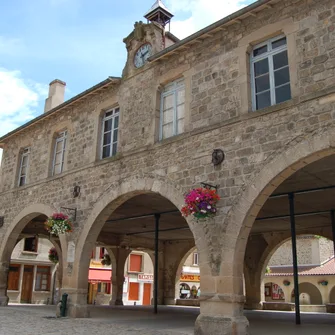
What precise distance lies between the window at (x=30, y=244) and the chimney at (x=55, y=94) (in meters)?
9.16

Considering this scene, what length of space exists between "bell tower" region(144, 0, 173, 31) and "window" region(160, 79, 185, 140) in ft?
9.35

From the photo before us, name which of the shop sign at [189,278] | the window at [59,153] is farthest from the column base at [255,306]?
the shop sign at [189,278]

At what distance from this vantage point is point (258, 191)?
6574 millimetres

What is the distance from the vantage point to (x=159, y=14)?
35.9 feet

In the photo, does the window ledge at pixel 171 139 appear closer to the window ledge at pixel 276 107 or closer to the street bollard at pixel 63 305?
the window ledge at pixel 276 107

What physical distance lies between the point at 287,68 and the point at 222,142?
163 centimetres

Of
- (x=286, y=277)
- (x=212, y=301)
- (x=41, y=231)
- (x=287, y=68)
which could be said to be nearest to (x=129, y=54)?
(x=287, y=68)

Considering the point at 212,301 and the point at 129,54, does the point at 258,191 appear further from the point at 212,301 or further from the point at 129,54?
the point at 129,54

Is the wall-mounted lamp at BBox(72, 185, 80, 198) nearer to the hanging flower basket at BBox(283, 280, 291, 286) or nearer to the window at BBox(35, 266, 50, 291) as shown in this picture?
the window at BBox(35, 266, 50, 291)

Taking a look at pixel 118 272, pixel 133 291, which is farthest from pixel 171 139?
pixel 133 291

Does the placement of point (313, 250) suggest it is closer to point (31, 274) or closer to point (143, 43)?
point (31, 274)

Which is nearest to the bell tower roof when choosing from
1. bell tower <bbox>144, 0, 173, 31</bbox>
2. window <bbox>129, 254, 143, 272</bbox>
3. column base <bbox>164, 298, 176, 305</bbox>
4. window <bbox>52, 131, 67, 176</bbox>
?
bell tower <bbox>144, 0, 173, 31</bbox>

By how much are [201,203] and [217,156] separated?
37.3 inches

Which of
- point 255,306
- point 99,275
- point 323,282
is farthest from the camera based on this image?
point 323,282
